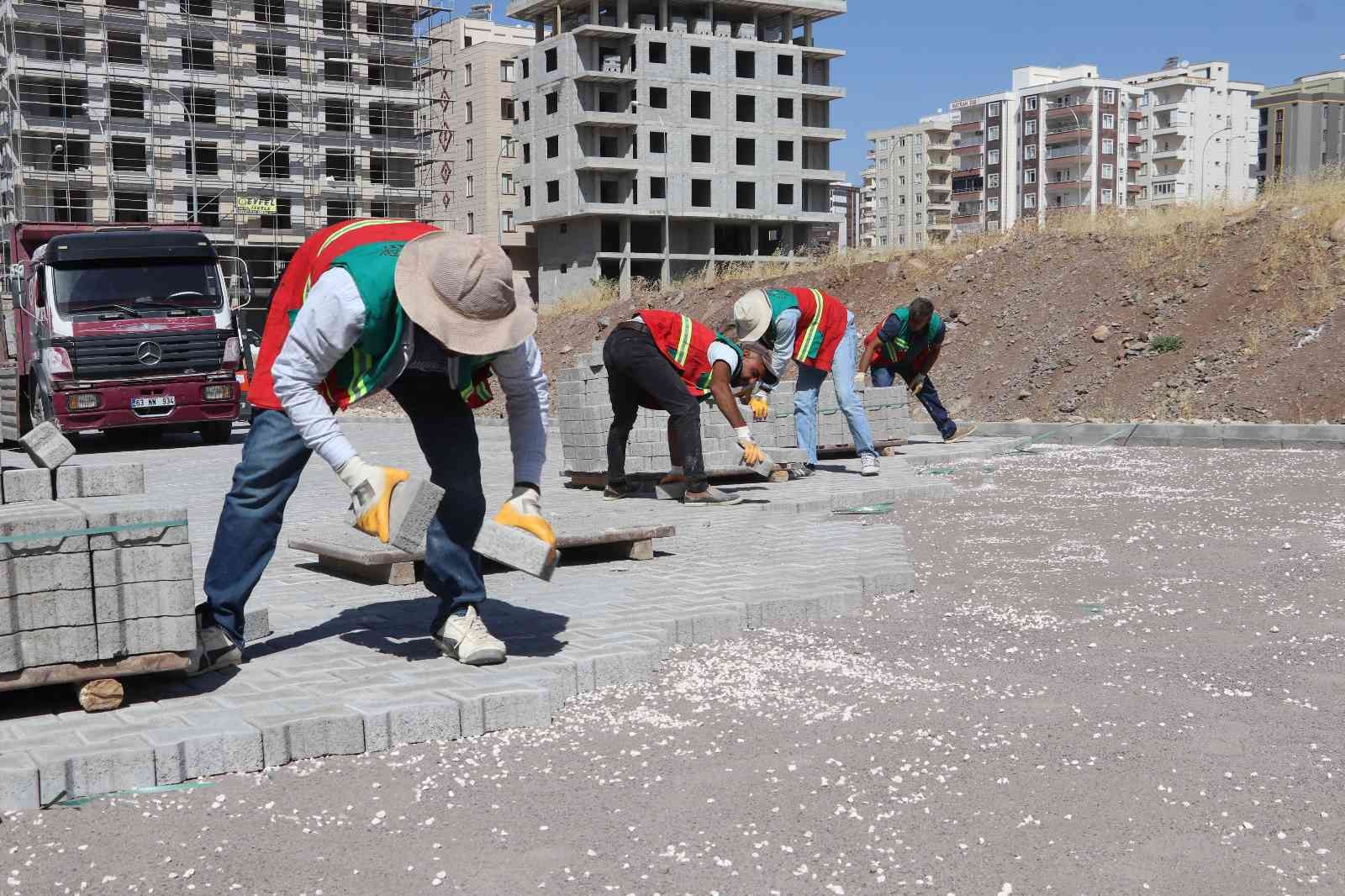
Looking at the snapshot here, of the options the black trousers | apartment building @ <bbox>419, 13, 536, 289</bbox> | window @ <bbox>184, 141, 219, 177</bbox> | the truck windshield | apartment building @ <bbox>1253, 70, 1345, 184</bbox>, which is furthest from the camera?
apartment building @ <bbox>1253, 70, 1345, 184</bbox>

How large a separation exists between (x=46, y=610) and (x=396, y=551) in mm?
2711

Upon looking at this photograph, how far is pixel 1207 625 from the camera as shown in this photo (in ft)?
20.7

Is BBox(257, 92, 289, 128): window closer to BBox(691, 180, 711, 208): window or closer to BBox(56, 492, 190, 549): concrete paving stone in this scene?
BBox(691, 180, 711, 208): window

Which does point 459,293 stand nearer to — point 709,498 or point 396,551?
point 396,551

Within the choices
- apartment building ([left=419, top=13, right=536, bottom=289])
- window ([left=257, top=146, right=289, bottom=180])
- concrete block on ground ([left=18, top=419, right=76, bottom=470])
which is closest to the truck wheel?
concrete block on ground ([left=18, top=419, right=76, bottom=470])

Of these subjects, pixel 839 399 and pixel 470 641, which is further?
pixel 839 399

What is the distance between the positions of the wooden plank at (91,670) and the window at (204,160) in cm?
→ 6010

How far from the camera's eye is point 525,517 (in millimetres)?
5109

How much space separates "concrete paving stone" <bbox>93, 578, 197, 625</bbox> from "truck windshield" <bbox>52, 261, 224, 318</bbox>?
52.2ft

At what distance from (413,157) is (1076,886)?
6666cm

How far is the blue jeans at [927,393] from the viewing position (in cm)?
1633

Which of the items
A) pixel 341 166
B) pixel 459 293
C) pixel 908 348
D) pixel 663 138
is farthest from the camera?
pixel 663 138

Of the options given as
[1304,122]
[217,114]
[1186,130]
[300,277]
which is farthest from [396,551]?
[1304,122]

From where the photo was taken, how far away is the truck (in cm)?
1905
